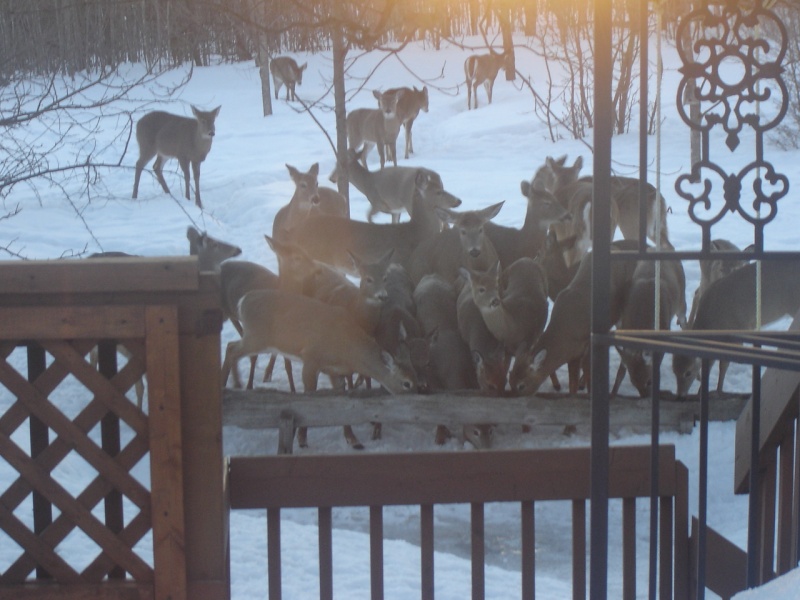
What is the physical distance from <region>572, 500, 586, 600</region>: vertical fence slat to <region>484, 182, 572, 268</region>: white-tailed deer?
690 cm

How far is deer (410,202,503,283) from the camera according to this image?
9.91 meters

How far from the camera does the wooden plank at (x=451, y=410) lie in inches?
293

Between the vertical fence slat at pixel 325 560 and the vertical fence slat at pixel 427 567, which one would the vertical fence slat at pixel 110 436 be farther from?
the vertical fence slat at pixel 427 567

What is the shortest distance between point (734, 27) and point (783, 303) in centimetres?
614

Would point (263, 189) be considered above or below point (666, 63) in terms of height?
below

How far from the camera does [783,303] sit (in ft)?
28.3

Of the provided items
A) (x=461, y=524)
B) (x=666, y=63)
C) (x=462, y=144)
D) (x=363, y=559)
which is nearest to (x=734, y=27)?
(x=363, y=559)

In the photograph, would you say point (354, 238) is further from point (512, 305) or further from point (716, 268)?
point (716, 268)

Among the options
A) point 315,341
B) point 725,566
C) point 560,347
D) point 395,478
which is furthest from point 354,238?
point 395,478

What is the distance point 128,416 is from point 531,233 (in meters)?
Answer: 7.87

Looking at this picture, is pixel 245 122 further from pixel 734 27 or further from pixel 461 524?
pixel 734 27

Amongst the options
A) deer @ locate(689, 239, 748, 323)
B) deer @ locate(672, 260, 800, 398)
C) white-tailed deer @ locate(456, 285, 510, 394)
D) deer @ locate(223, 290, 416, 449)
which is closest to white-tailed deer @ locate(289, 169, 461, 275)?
white-tailed deer @ locate(456, 285, 510, 394)

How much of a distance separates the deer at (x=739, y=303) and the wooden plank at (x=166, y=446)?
5.13m

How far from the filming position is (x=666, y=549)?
4004 millimetres
